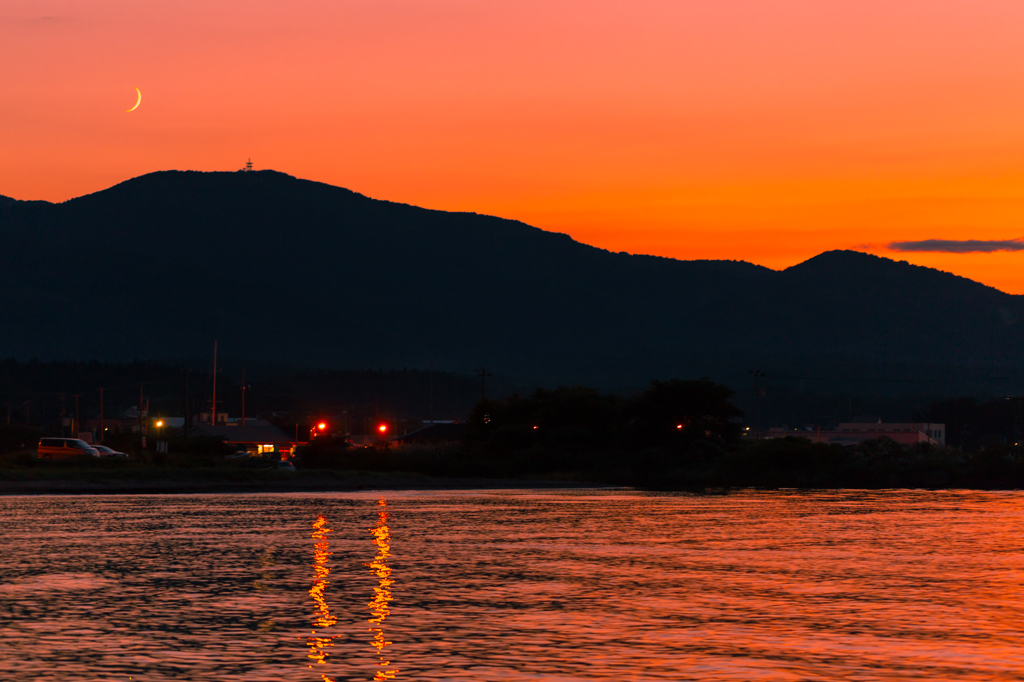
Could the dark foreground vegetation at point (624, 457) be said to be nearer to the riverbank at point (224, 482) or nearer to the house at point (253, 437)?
the riverbank at point (224, 482)

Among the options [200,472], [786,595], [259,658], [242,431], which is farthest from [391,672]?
[242,431]

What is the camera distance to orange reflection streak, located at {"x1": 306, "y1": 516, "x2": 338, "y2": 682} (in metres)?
16.7

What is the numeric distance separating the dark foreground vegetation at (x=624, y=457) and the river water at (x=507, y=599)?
3740cm

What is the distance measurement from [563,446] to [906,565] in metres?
63.0

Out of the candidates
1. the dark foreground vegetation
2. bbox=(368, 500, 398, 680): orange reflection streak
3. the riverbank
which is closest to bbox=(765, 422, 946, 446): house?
the dark foreground vegetation

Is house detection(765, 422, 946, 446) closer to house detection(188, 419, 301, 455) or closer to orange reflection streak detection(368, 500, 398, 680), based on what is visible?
house detection(188, 419, 301, 455)

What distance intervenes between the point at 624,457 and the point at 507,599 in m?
66.7

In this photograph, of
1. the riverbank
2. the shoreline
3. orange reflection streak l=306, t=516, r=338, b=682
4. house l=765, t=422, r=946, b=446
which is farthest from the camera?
house l=765, t=422, r=946, b=446

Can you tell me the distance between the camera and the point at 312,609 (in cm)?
2086

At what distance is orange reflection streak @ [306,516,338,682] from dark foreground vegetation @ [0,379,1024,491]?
4004 centimetres

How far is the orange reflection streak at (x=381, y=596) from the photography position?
15797 millimetres

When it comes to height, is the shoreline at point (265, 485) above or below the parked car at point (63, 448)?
below

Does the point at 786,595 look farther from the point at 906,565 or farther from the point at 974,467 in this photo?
the point at 974,467

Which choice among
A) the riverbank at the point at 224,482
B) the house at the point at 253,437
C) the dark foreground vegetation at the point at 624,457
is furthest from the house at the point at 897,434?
the riverbank at the point at 224,482
